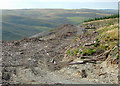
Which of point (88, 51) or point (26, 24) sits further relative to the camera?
point (26, 24)

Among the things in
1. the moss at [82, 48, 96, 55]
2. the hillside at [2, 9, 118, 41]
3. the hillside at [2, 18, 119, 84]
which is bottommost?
the hillside at [2, 9, 118, 41]

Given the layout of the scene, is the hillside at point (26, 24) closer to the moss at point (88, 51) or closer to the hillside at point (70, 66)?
the hillside at point (70, 66)

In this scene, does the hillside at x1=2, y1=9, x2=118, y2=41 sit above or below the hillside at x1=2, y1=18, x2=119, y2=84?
below

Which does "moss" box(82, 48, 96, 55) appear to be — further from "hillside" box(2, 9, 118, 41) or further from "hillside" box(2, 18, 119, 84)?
"hillside" box(2, 9, 118, 41)

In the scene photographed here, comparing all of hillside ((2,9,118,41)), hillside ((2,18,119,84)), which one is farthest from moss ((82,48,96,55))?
hillside ((2,9,118,41))

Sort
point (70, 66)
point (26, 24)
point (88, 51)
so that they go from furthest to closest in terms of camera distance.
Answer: point (26, 24)
point (88, 51)
point (70, 66)

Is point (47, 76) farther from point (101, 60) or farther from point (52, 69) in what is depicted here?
point (101, 60)

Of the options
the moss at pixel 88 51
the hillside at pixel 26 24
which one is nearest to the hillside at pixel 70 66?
the moss at pixel 88 51

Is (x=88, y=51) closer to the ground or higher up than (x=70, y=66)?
higher up

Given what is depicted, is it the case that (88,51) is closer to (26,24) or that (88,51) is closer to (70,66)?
(70,66)

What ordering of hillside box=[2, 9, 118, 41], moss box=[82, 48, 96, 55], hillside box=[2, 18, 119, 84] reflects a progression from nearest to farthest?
hillside box=[2, 18, 119, 84], moss box=[82, 48, 96, 55], hillside box=[2, 9, 118, 41]

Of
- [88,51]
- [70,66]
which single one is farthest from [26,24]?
[70,66]

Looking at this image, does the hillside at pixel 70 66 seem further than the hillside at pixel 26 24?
No
